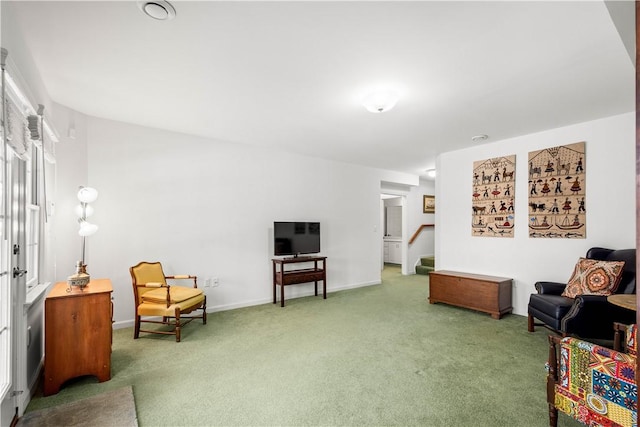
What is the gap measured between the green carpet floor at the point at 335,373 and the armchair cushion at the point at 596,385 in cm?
39

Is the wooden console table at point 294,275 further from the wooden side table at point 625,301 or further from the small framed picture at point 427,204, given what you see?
the small framed picture at point 427,204

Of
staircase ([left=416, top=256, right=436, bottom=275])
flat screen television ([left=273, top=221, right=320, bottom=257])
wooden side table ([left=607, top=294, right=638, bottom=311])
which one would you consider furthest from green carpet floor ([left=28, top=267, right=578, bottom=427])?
staircase ([left=416, top=256, right=436, bottom=275])

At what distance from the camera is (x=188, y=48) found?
2.14 metres

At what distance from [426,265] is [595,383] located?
6.21 meters

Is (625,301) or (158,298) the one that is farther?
(158,298)

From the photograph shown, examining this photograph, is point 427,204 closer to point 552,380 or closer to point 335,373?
point 335,373

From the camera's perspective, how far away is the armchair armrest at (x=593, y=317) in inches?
112

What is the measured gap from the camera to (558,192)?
383cm

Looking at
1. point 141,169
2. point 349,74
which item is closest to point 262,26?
point 349,74

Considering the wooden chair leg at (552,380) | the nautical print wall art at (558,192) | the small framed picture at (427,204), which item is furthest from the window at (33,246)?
the small framed picture at (427,204)

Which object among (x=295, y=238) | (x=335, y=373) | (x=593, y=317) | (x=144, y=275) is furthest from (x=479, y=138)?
(x=144, y=275)

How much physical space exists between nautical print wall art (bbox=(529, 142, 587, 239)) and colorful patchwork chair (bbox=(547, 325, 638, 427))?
253 cm

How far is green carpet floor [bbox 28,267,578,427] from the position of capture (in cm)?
203

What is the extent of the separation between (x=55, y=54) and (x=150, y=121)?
147 centimetres
